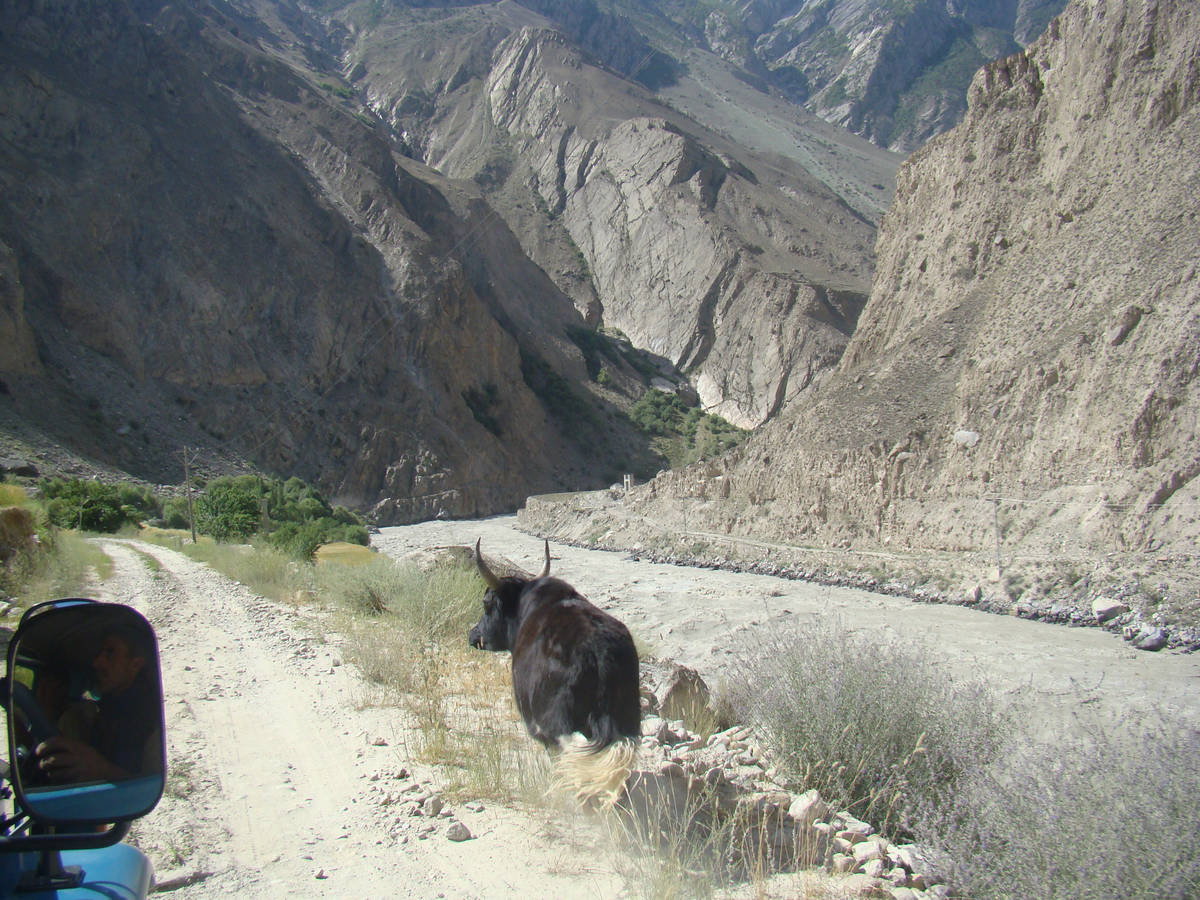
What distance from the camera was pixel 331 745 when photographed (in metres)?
5.44

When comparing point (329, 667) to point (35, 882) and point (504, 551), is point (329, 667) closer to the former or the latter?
point (35, 882)

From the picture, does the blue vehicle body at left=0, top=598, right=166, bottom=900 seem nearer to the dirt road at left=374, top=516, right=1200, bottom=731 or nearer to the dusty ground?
the dusty ground

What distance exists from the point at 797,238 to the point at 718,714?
7794cm

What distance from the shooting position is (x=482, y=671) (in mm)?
7473

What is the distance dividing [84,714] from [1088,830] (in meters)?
3.71

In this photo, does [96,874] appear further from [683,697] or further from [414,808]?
[683,697]

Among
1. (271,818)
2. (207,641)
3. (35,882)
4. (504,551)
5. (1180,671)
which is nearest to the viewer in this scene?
(35,882)

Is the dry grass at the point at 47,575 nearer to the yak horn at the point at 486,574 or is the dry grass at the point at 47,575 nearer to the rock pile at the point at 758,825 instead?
the yak horn at the point at 486,574

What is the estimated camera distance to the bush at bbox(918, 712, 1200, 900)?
301cm

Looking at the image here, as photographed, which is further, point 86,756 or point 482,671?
point 482,671

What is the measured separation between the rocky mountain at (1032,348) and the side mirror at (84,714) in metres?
15.3

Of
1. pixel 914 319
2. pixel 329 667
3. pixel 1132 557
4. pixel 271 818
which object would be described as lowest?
pixel 329 667

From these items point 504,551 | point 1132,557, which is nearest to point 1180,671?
point 1132,557

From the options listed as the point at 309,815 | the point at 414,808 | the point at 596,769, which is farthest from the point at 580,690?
the point at 309,815
